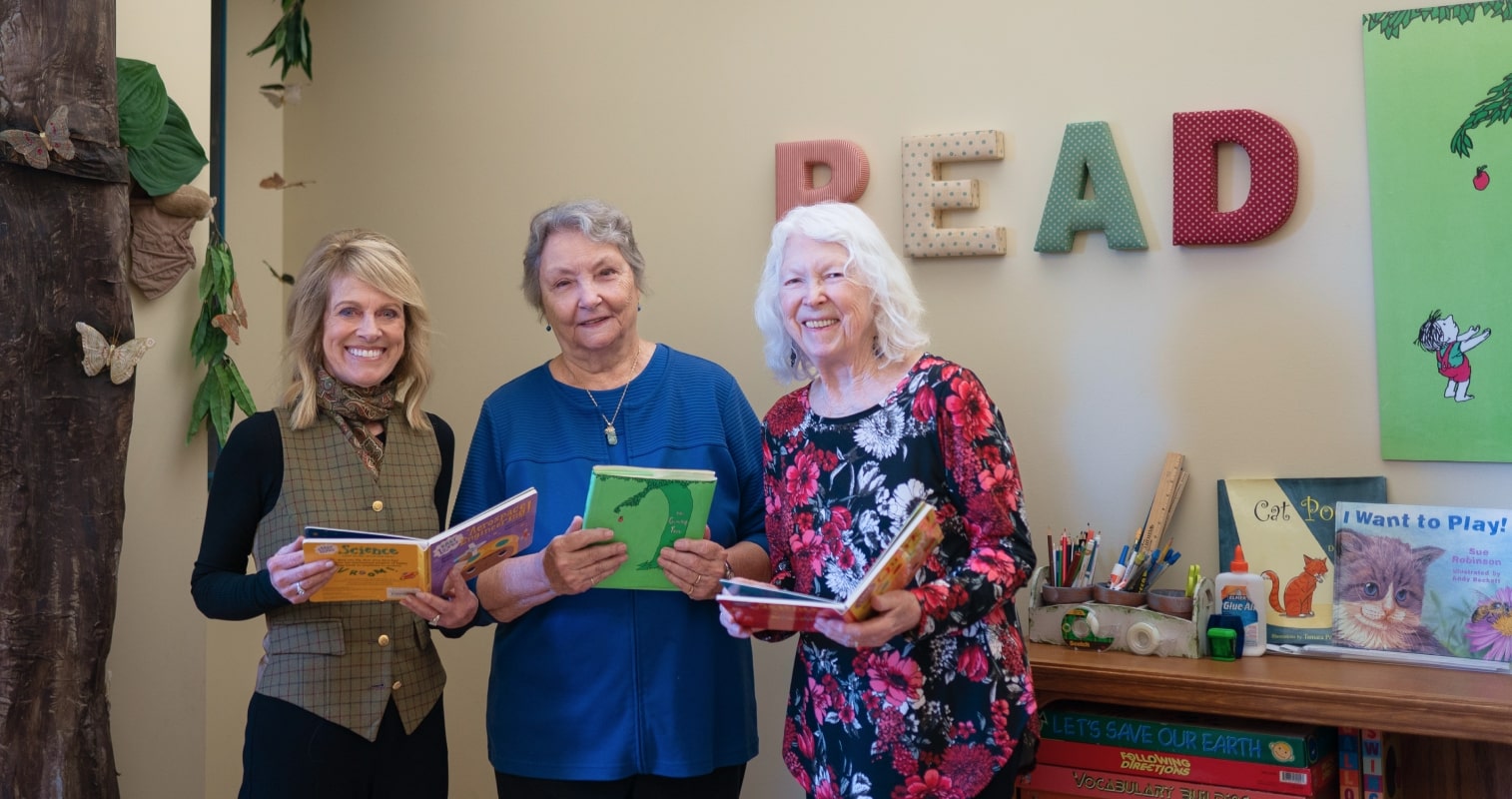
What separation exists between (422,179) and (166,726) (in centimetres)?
155

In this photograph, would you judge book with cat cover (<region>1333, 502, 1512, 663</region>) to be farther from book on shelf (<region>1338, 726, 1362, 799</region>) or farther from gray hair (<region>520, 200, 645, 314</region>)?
gray hair (<region>520, 200, 645, 314</region>)

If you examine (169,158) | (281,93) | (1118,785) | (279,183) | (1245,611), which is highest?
(281,93)

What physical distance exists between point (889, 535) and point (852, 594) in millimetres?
222

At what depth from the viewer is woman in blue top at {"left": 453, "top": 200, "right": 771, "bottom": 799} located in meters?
2.08

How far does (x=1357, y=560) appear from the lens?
238cm

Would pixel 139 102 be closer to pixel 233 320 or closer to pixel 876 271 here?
pixel 233 320

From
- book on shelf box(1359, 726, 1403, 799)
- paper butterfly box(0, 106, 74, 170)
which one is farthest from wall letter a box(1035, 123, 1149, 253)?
paper butterfly box(0, 106, 74, 170)

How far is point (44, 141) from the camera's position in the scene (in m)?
2.19

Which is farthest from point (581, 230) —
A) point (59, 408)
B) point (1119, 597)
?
point (1119, 597)

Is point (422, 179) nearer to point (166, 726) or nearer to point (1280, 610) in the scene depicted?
point (166, 726)

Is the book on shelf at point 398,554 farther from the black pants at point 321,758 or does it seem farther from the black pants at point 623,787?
the black pants at point 623,787

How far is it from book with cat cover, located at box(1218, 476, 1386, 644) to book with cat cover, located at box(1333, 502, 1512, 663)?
29mm

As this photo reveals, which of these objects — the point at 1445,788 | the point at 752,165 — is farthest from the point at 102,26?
the point at 1445,788

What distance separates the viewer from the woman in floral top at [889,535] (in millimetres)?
1835
